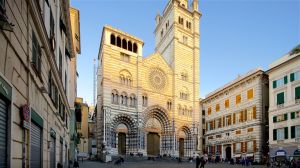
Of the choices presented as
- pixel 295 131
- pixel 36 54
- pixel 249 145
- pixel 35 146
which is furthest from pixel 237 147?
pixel 36 54

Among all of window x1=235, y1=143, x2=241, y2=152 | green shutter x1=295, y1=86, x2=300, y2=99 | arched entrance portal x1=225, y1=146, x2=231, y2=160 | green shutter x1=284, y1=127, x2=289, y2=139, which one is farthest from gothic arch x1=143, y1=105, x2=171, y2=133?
green shutter x1=295, y1=86, x2=300, y2=99

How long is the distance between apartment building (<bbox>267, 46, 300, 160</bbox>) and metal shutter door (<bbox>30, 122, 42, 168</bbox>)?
2717 centimetres

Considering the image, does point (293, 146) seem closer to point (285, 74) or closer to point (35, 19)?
point (285, 74)

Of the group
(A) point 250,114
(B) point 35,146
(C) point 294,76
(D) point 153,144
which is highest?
(C) point 294,76

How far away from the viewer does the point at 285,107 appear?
32.5m

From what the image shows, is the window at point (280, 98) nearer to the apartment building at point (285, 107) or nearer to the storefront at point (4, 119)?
the apartment building at point (285, 107)

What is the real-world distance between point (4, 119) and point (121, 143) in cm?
3792

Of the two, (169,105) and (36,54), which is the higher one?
(36,54)

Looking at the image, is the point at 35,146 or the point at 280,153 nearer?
the point at 35,146

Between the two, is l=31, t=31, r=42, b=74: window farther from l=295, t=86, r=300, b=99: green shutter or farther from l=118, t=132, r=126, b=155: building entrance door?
l=118, t=132, r=126, b=155: building entrance door

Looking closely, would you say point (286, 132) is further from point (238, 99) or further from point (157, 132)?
point (157, 132)

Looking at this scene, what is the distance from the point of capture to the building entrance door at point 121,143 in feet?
139

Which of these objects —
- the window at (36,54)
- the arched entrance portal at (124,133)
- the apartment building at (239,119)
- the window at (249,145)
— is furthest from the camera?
the arched entrance portal at (124,133)

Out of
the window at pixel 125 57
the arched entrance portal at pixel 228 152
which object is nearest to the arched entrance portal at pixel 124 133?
the window at pixel 125 57
